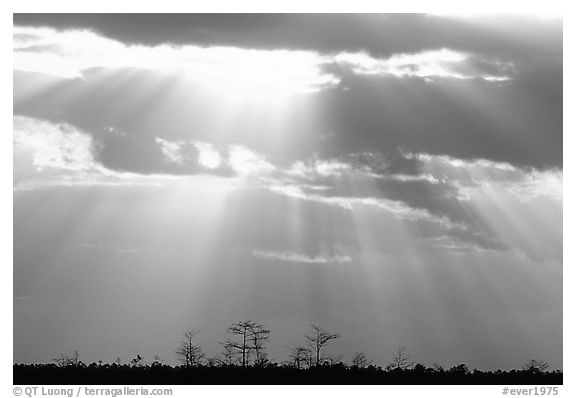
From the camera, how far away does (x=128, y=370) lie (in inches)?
2566

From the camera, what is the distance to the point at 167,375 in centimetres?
6341

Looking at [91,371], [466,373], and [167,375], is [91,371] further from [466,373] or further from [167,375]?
[466,373]

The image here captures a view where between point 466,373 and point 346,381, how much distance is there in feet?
31.5
